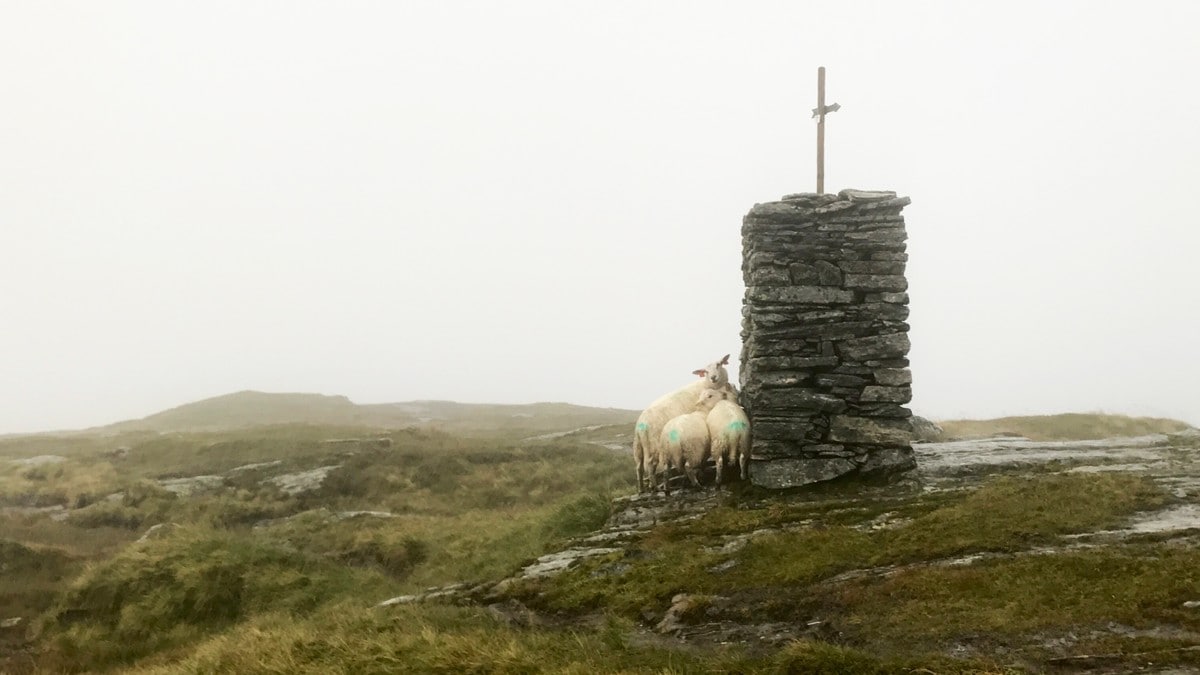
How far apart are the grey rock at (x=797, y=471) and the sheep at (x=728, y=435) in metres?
0.49

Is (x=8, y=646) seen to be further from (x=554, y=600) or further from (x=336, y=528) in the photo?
(x=554, y=600)

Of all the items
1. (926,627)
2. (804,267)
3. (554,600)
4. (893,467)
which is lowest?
(554,600)

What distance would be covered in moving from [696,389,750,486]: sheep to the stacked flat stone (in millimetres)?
230

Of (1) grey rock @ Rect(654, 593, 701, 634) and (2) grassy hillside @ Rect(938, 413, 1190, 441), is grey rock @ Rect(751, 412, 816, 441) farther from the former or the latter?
(2) grassy hillside @ Rect(938, 413, 1190, 441)

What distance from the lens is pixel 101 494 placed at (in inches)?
1117

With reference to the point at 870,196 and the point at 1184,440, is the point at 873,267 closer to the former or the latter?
the point at 870,196

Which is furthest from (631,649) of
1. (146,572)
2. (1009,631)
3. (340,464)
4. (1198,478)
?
(340,464)

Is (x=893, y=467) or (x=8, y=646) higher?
(x=893, y=467)

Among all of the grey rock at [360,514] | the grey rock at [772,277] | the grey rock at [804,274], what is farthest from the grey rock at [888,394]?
the grey rock at [360,514]

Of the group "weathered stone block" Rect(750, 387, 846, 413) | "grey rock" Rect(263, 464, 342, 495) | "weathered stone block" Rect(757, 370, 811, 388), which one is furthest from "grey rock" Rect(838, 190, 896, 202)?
"grey rock" Rect(263, 464, 342, 495)

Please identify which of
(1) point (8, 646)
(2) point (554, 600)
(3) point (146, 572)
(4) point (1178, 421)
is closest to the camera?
(2) point (554, 600)

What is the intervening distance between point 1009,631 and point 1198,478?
743 centimetres

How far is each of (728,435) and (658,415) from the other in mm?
1708

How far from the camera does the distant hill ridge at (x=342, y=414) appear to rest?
67481mm
